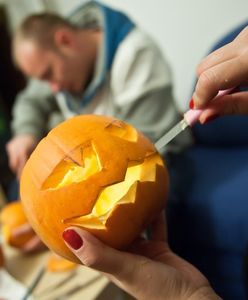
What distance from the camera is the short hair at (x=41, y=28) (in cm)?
111

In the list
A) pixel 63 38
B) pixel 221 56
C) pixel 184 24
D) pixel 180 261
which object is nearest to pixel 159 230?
pixel 180 261

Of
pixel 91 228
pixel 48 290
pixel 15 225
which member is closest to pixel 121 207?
pixel 91 228

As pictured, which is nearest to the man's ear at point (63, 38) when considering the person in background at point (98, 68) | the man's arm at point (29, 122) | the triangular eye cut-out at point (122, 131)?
the person in background at point (98, 68)

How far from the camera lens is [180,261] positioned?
519 mm

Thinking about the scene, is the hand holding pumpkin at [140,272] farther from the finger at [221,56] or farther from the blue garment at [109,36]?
the blue garment at [109,36]

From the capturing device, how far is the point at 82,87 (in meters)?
1.14

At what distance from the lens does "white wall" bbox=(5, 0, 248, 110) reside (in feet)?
4.37

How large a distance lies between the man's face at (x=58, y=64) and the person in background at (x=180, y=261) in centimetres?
69

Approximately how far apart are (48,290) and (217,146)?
778 millimetres

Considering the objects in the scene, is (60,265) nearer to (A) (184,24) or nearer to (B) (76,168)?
(B) (76,168)

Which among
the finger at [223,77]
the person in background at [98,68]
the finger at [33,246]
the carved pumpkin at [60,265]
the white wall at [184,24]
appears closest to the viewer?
the finger at [223,77]

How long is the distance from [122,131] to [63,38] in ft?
2.32

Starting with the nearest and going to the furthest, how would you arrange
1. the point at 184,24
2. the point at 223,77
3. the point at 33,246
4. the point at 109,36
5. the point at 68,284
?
1. the point at 223,77
2. the point at 68,284
3. the point at 33,246
4. the point at 109,36
5. the point at 184,24

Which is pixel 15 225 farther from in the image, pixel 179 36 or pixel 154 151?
pixel 179 36
